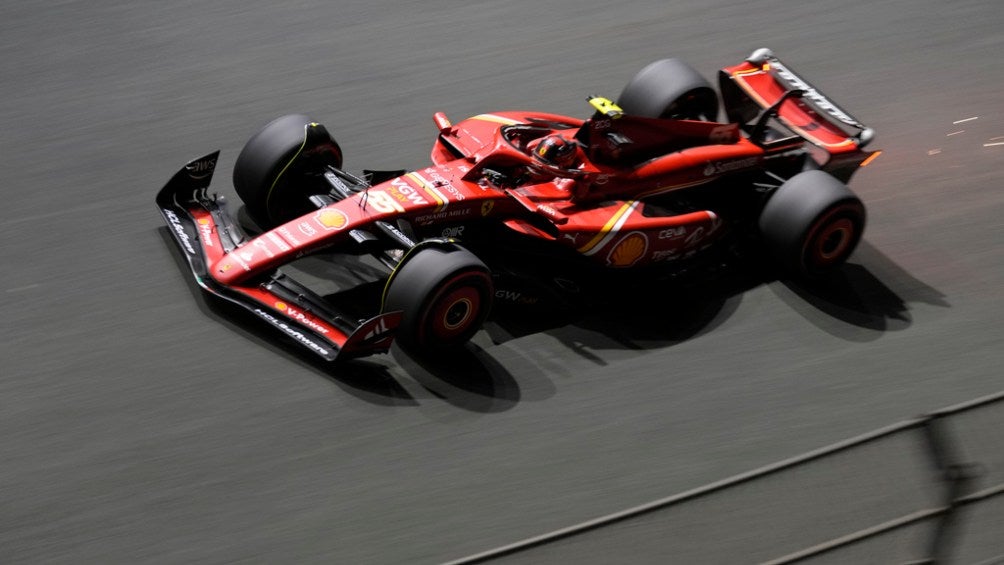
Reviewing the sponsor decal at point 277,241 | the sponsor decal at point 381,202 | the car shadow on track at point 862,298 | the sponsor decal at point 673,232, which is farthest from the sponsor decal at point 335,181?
the car shadow on track at point 862,298

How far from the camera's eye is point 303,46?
1121 cm

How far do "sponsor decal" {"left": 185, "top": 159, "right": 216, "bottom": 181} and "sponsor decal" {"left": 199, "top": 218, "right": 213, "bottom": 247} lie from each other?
14.0 inches

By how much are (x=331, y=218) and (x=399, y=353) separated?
93 centimetres

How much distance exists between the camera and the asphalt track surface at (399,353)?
20.8 ft

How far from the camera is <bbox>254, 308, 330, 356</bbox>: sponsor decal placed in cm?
705

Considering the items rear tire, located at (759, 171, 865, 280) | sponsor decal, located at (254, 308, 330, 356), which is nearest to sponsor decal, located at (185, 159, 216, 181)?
sponsor decal, located at (254, 308, 330, 356)

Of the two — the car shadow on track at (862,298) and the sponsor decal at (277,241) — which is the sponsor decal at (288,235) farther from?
the car shadow on track at (862,298)

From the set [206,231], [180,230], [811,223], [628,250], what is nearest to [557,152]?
[628,250]

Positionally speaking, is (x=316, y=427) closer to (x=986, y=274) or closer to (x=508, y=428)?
(x=508, y=428)

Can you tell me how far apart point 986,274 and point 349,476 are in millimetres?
4608

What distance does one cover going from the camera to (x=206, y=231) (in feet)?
26.2

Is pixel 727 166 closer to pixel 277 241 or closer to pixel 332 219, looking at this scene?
pixel 332 219

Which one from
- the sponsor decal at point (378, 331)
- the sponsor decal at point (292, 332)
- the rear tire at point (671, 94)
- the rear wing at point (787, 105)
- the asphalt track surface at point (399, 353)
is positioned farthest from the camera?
the rear tire at point (671, 94)

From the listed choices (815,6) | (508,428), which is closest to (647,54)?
(815,6)
